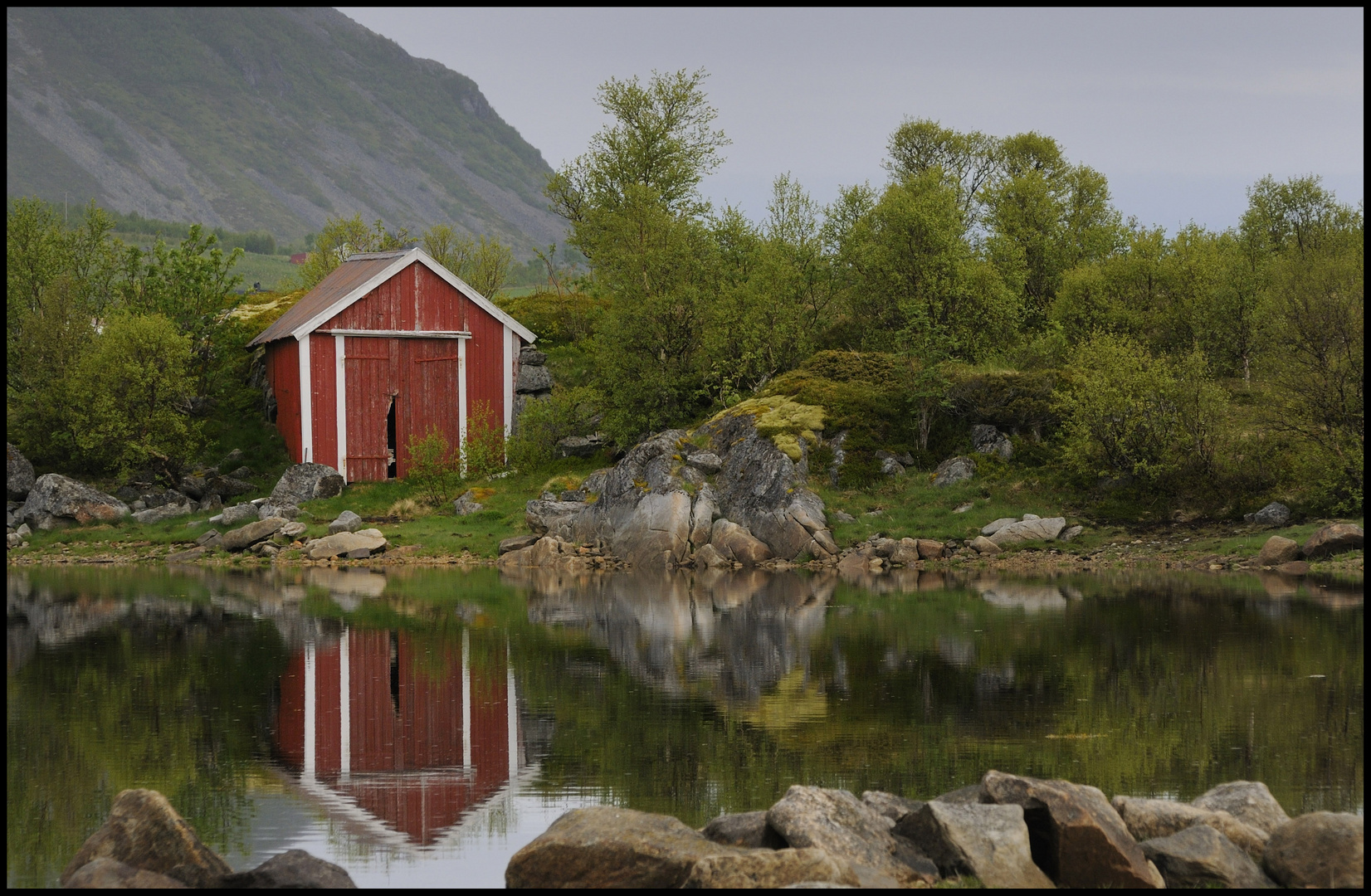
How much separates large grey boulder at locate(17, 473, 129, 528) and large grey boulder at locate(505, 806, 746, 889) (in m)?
41.0

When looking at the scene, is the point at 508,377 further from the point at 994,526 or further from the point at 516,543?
the point at 994,526

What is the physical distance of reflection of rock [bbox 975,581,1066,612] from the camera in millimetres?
28406

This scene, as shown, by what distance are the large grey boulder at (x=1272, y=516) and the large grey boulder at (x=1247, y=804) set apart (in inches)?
1047

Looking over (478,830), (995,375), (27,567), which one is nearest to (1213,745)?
(478,830)

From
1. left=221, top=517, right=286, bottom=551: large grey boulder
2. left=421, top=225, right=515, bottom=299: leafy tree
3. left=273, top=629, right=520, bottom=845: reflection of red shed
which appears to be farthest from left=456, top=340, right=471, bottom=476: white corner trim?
left=273, top=629, right=520, bottom=845: reflection of red shed

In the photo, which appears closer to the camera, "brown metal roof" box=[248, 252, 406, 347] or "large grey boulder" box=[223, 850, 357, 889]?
"large grey boulder" box=[223, 850, 357, 889]

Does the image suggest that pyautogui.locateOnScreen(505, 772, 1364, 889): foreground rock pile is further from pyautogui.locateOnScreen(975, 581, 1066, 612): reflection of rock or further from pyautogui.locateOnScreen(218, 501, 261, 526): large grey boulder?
pyautogui.locateOnScreen(218, 501, 261, 526): large grey boulder

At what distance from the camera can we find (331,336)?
51625mm

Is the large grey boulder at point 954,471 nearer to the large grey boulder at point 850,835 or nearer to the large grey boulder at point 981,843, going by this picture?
the large grey boulder at point 850,835

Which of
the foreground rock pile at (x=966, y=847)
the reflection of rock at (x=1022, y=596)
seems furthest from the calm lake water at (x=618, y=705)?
the foreground rock pile at (x=966, y=847)

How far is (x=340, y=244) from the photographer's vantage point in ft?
261

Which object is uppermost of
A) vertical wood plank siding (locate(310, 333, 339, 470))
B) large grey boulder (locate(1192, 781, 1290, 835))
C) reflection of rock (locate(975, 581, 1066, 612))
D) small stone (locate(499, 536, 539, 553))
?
vertical wood plank siding (locate(310, 333, 339, 470))

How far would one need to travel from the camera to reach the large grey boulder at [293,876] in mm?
10922

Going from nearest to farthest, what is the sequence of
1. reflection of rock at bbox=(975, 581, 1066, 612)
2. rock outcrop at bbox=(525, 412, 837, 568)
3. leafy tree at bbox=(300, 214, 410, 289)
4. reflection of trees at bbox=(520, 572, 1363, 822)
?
1. reflection of trees at bbox=(520, 572, 1363, 822)
2. reflection of rock at bbox=(975, 581, 1066, 612)
3. rock outcrop at bbox=(525, 412, 837, 568)
4. leafy tree at bbox=(300, 214, 410, 289)
